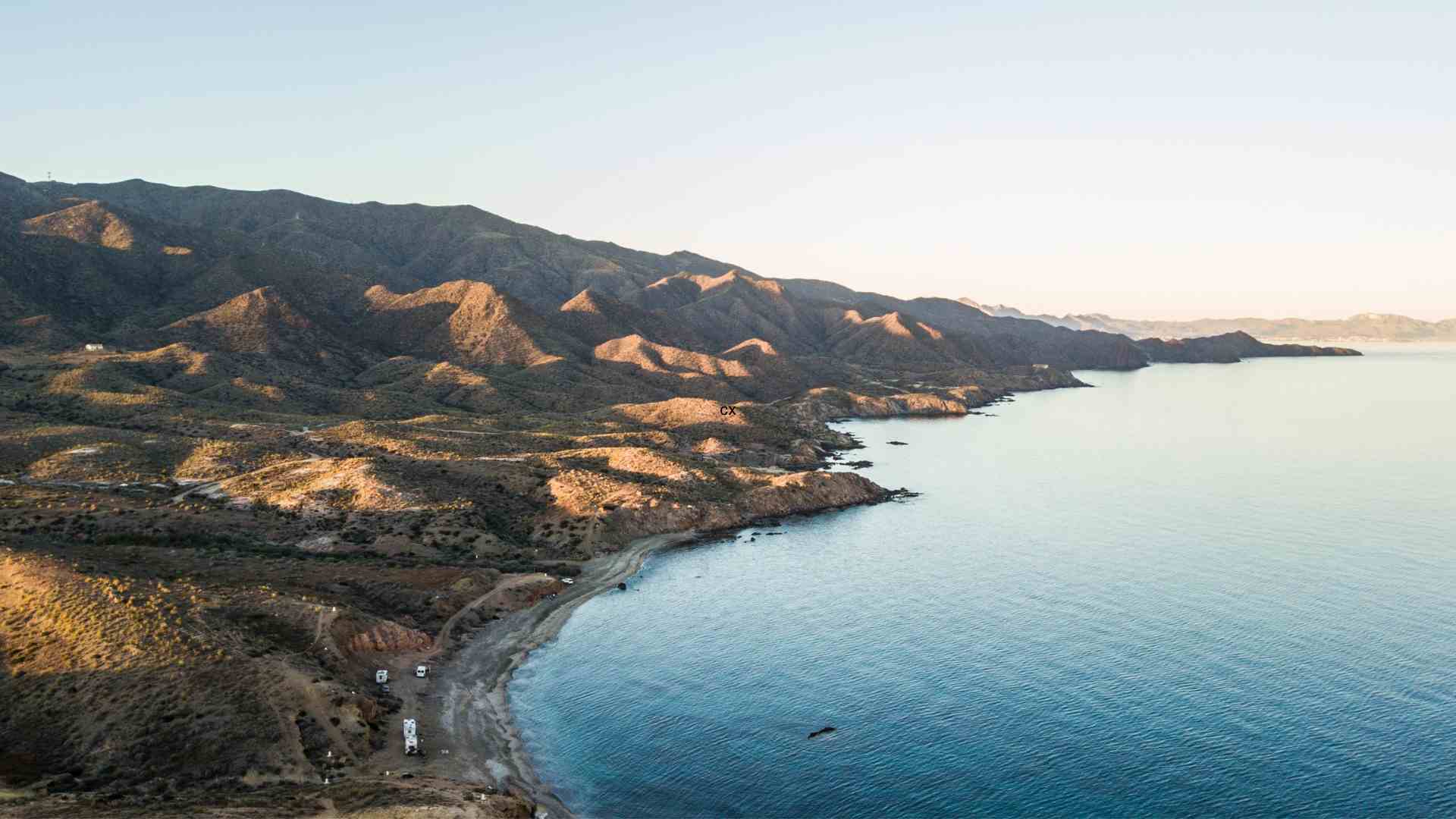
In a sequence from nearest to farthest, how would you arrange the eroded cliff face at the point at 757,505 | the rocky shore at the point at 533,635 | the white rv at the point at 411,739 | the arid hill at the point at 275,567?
the arid hill at the point at 275,567 < the rocky shore at the point at 533,635 < the white rv at the point at 411,739 < the eroded cliff face at the point at 757,505

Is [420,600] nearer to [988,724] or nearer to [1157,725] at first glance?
[988,724]

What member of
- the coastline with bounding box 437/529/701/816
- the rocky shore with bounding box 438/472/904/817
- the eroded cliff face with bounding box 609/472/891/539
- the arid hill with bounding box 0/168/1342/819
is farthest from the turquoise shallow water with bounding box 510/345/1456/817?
the arid hill with bounding box 0/168/1342/819

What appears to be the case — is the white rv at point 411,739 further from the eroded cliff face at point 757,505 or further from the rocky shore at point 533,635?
the eroded cliff face at point 757,505

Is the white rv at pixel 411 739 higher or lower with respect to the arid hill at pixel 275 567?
lower

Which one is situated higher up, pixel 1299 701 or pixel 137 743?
pixel 137 743

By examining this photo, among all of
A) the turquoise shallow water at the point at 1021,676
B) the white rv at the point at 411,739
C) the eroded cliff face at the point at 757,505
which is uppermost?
the eroded cliff face at the point at 757,505

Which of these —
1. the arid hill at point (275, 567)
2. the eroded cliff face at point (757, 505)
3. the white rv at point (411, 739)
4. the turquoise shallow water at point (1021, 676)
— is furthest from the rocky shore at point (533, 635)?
the white rv at point (411, 739)

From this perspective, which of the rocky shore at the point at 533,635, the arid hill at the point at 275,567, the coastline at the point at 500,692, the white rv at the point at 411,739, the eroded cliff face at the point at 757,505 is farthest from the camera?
the eroded cliff face at the point at 757,505

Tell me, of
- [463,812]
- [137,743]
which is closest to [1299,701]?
[463,812]
